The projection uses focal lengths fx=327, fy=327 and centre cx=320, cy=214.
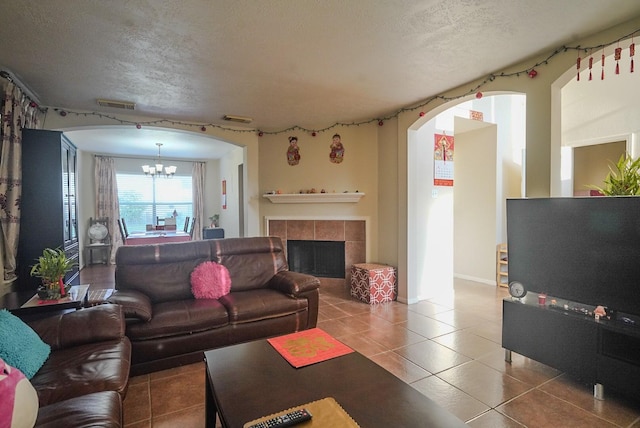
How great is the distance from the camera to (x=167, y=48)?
256 cm

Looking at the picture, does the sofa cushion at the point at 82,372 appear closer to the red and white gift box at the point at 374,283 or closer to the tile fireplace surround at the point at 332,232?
the red and white gift box at the point at 374,283

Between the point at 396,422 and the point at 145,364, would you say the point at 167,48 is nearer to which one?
the point at 145,364

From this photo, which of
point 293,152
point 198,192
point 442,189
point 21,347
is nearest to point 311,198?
point 293,152

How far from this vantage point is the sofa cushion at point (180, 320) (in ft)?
8.07

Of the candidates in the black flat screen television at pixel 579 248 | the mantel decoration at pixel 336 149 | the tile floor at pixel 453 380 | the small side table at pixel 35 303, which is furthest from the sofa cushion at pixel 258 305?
the mantel decoration at pixel 336 149

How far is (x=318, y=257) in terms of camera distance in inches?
207

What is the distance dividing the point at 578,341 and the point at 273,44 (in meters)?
3.08

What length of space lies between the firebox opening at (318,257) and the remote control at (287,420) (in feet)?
12.4

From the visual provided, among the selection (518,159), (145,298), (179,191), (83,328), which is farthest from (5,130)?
(518,159)

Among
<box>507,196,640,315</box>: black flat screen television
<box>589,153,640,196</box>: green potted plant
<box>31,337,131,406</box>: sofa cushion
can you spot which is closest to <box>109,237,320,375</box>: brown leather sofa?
<box>31,337,131,406</box>: sofa cushion

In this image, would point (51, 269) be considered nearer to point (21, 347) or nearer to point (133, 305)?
point (133, 305)

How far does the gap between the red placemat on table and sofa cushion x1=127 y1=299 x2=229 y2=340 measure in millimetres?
879

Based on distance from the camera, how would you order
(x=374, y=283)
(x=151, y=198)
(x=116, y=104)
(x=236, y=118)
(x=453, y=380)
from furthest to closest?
1. (x=151, y=198)
2. (x=236, y=118)
3. (x=374, y=283)
4. (x=116, y=104)
5. (x=453, y=380)

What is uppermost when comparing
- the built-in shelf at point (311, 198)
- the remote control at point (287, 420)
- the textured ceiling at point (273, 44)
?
the textured ceiling at point (273, 44)
